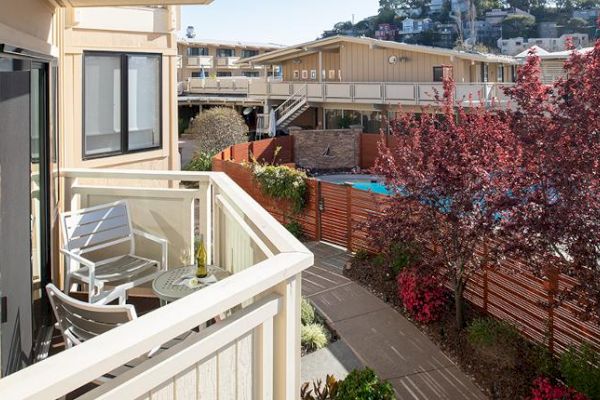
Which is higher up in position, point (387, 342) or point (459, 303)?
point (459, 303)

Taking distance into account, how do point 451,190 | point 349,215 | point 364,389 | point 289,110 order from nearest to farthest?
point 364,389 < point 451,190 < point 349,215 < point 289,110

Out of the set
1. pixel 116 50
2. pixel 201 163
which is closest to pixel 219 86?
pixel 201 163

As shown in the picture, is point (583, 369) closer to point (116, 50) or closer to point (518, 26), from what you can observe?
point (116, 50)

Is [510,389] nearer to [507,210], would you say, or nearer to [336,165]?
[507,210]

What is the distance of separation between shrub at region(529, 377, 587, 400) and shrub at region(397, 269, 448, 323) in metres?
2.21

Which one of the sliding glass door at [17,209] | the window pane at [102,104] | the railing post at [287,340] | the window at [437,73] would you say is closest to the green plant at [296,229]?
the window pane at [102,104]

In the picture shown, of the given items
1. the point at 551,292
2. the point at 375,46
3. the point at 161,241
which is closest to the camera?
the point at 161,241

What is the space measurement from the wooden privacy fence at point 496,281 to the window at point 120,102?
12.0 feet

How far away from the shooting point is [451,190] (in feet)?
24.6

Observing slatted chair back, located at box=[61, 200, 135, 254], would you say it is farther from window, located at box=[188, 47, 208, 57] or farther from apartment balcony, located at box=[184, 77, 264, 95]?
window, located at box=[188, 47, 208, 57]

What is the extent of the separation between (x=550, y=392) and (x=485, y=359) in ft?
3.52

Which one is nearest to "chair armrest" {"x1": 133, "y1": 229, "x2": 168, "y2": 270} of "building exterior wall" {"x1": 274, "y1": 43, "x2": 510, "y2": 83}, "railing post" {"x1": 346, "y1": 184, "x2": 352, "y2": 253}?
"railing post" {"x1": 346, "y1": 184, "x2": 352, "y2": 253}

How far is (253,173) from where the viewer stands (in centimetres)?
1426

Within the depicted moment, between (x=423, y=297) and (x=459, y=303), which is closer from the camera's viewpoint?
(x=459, y=303)
